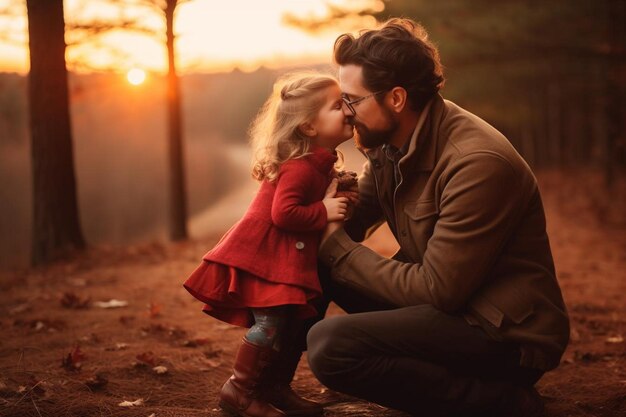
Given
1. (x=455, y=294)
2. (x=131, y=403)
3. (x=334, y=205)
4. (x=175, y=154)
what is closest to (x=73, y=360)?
(x=131, y=403)

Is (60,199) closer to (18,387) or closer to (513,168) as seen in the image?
(18,387)

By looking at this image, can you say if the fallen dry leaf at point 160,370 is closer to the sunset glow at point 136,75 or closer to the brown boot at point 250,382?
the brown boot at point 250,382

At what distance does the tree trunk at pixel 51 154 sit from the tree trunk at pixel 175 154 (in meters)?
2.41

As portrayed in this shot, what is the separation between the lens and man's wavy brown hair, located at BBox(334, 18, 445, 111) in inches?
126

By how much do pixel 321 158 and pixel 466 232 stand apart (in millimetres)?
850

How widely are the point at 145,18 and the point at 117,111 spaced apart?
15.0 metres

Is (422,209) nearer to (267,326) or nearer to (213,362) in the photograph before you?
(267,326)

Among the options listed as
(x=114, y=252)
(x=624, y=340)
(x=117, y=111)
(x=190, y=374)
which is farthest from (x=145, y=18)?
(x=117, y=111)

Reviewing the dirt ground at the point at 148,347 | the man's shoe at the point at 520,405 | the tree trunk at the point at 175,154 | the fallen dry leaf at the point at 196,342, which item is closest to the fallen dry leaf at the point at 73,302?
the dirt ground at the point at 148,347

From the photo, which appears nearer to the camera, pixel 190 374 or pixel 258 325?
pixel 258 325

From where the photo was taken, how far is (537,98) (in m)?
22.7

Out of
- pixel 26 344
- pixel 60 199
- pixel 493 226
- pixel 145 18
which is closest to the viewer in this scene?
pixel 493 226

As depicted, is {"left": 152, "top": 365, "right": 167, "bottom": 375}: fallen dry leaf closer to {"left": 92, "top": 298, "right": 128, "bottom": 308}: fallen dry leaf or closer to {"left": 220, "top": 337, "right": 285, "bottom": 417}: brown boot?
{"left": 220, "top": 337, "right": 285, "bottom": 417}: brown boot

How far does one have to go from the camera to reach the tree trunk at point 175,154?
1057 cm
